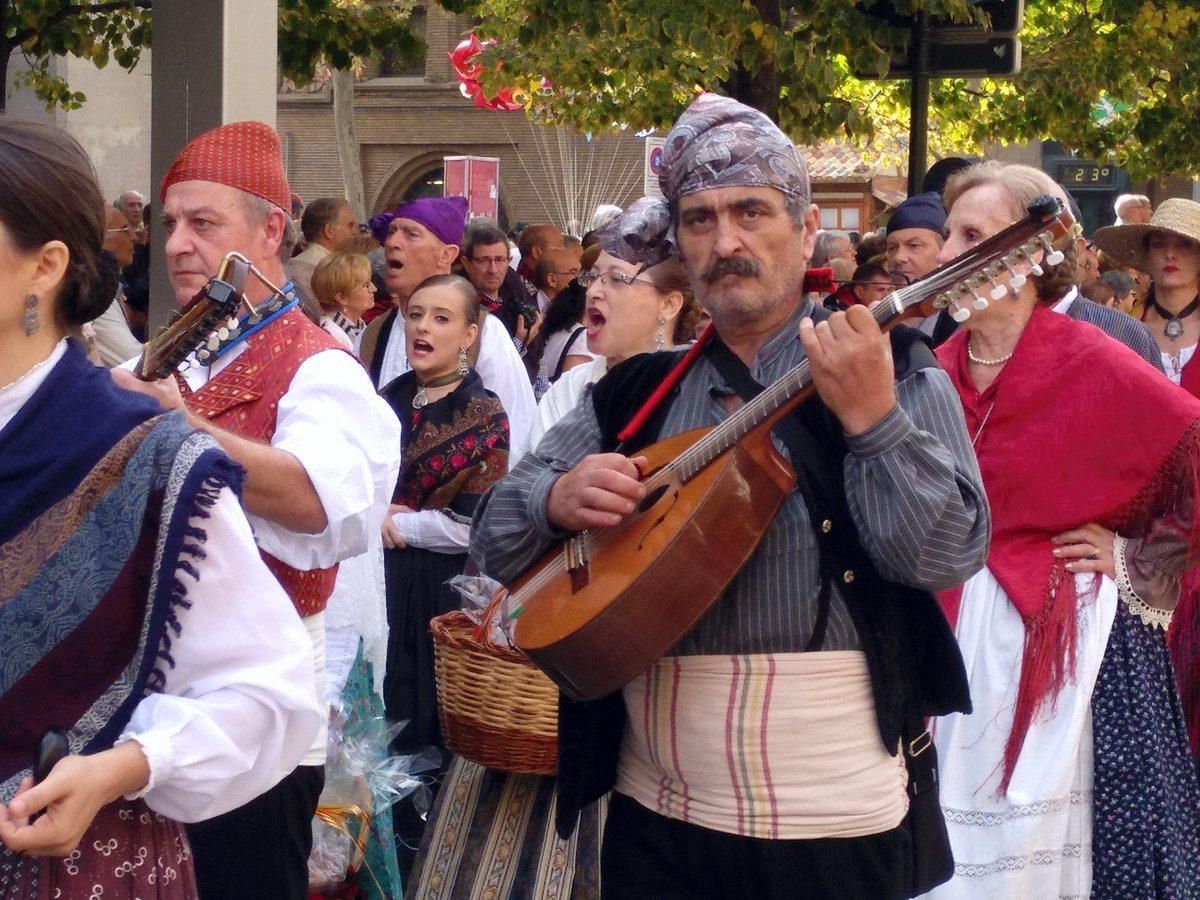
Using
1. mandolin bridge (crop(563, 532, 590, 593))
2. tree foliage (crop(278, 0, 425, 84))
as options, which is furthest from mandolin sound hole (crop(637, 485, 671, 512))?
tree foliage (crop(278, 0, 425, 84))

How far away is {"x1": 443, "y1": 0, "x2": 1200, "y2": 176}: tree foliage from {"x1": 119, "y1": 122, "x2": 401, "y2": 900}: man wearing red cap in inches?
250

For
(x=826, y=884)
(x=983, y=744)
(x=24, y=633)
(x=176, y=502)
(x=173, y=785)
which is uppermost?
(x=176, y=502)

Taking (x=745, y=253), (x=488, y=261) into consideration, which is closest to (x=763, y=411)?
(x=745, y=253)

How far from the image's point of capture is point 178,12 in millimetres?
6129

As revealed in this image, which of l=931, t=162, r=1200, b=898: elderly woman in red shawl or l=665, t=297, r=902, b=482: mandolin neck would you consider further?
l=931, t=162, r=1200, b=898: elderly woman in red shawl

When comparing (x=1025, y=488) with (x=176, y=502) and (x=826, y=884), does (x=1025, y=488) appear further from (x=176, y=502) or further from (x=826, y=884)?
(x=176, y=502)

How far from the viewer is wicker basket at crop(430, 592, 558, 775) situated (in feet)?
15.5

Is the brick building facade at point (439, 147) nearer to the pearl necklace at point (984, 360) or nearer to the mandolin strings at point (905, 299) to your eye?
the pearl necklace at point (984, 360)

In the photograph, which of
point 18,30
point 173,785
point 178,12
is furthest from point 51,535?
point 18,30

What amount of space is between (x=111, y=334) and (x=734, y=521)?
5.05m

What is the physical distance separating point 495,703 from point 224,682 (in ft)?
8.00

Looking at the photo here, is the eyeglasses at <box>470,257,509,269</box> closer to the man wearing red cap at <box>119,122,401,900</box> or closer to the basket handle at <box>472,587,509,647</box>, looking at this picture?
the basket handle at <box>472,587,509,647</box>

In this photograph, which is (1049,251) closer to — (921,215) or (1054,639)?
(1054,639)

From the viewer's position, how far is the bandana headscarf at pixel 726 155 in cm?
306
